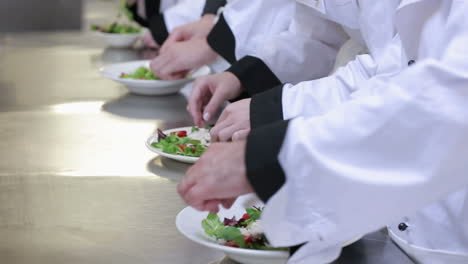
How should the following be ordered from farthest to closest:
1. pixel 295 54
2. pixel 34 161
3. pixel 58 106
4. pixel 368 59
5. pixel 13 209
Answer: pixel 58 106, pixel 295 54, pixel 34 161, pixel 368 59, pixel 13 209

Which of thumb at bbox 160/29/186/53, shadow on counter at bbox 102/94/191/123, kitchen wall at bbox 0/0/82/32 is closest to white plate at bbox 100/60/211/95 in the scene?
shadow on counter at bbox 102/94/191/123

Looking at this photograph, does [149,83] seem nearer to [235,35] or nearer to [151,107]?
[151,107]

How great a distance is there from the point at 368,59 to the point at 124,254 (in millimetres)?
536

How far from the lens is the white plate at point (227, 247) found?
0.93m

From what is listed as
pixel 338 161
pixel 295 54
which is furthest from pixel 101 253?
pixel 295 54

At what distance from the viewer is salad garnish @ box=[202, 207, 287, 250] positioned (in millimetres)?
978

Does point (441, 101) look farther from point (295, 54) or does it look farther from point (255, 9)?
point (255, 9)

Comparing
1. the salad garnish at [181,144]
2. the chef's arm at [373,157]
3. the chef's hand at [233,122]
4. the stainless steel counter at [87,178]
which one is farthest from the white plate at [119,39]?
the chef's arm at [373,157]

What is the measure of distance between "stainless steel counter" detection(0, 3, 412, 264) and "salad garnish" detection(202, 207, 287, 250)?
0.09ft

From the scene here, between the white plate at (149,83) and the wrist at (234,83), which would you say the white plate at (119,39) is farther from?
the wrist at (234,83)

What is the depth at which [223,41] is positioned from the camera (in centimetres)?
194

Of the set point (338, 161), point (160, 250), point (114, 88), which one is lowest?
point (114, 88)

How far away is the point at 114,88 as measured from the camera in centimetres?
212

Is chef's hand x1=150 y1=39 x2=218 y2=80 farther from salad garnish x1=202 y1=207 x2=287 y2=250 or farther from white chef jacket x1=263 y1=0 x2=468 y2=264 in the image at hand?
white chef jacket x1=263 y1=0 x2=468 y2=264
